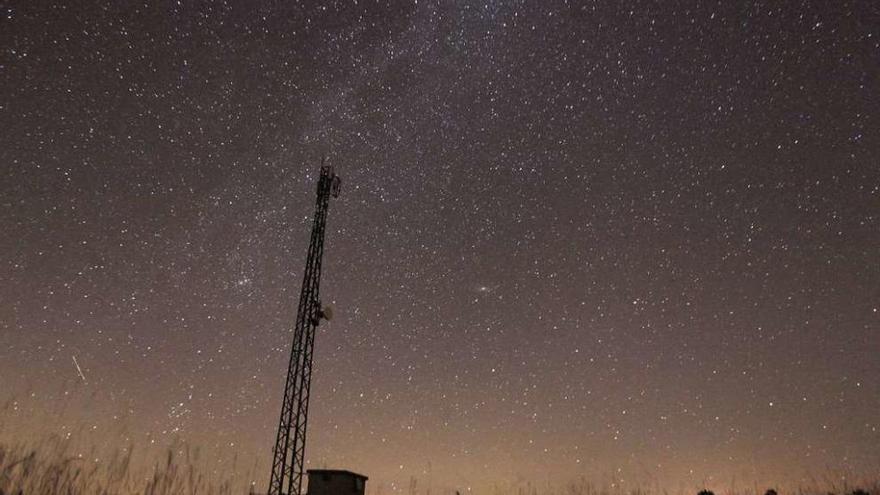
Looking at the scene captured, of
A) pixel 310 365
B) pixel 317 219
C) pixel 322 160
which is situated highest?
pixel 322 160

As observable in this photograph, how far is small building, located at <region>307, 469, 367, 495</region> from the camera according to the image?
33688mm

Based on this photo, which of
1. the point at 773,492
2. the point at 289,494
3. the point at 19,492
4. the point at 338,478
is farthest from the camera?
the point at 289,494

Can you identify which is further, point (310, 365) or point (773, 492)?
point (310, 365)

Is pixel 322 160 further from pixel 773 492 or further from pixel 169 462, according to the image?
pixel 773 492

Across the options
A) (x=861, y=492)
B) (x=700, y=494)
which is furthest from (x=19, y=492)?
(x=861, y=492)

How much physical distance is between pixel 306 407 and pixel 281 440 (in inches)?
102

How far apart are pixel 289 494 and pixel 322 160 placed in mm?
22788

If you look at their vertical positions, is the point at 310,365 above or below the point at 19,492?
above

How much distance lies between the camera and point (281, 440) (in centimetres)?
4003

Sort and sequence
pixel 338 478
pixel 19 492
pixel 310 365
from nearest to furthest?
pixel 19 492
pixel 338 478
pixel 310 365

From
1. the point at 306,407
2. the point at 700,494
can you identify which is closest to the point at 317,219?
the point at 306,407

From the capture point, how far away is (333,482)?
33906 millimetres

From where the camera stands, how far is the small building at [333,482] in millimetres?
33688

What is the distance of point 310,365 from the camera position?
42.2 metres
